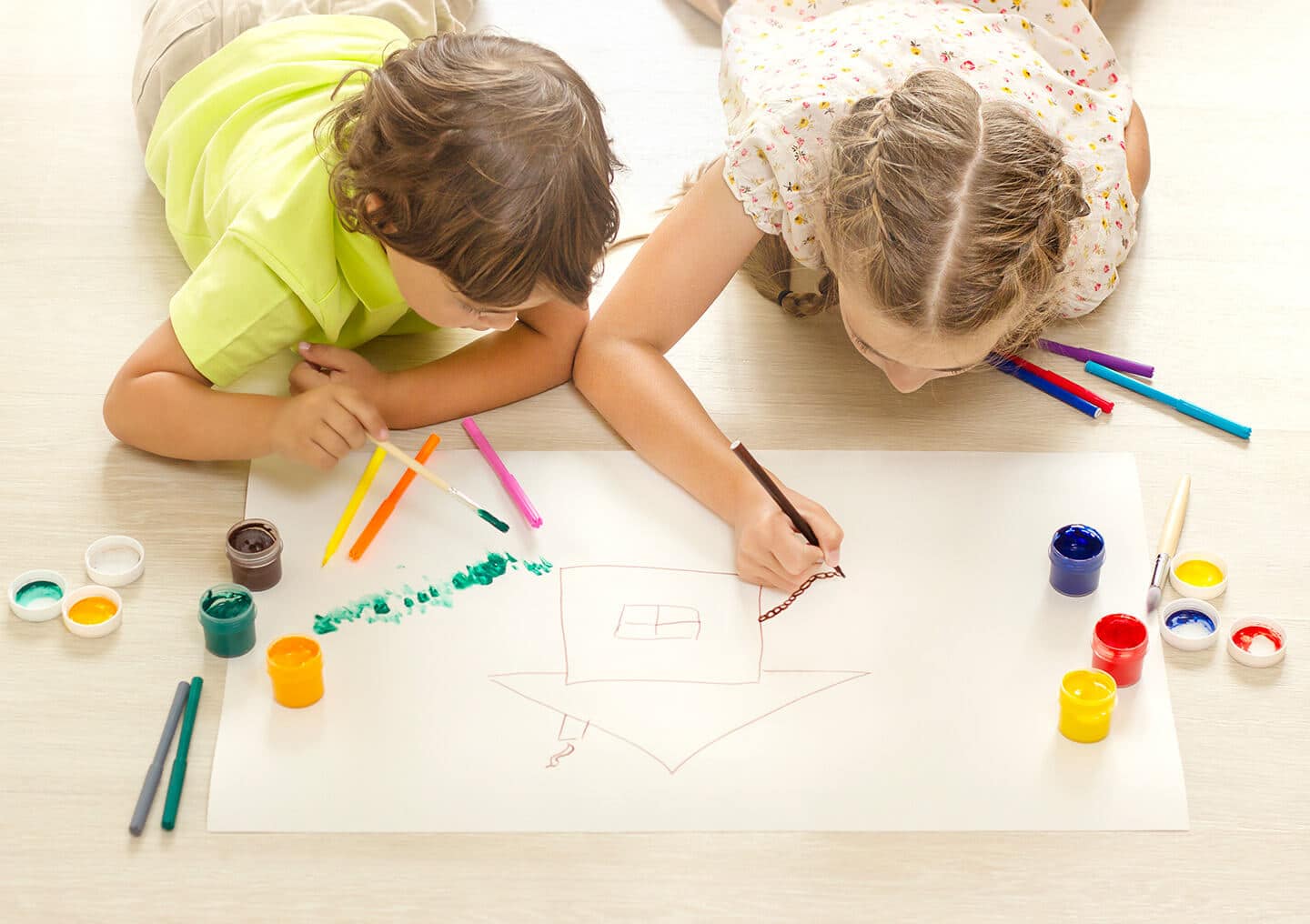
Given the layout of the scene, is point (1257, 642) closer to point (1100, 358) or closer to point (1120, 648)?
point (1120, 648)

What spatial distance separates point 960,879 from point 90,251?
34.2 inches

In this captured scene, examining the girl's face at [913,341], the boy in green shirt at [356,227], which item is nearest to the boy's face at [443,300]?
the boy in green shirt at [356,227]

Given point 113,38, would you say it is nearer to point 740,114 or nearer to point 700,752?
point 740,114

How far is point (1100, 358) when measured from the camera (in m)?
1.17

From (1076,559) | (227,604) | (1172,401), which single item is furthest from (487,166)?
(1172,401)

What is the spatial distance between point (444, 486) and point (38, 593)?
0.89ft

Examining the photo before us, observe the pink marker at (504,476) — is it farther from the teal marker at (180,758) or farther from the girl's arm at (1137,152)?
the girl's arm at (1137,152)

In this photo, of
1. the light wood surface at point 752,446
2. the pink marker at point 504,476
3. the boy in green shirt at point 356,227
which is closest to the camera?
the light wood surface at point 752,446

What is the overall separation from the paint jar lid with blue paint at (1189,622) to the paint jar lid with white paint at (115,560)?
68cm

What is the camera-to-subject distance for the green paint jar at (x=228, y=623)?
90 centimetres

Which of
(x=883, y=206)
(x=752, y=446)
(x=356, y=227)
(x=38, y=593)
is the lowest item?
(x=38, y=593)

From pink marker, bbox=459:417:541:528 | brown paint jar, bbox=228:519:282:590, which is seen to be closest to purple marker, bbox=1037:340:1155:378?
pink marker, bbox=459:417:541:528

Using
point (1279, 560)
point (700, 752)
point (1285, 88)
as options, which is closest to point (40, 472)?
point (700, 752)

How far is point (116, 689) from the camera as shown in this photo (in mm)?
898
